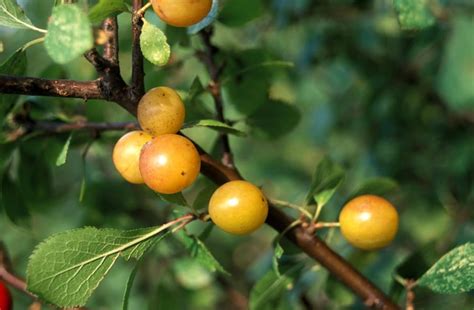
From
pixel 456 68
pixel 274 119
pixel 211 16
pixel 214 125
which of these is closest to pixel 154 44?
pixel 214 125

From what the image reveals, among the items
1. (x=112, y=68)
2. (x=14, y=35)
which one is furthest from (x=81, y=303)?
(x=14, y=35)

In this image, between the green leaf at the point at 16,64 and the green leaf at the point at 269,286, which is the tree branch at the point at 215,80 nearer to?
the green leaf at the point at 269,286

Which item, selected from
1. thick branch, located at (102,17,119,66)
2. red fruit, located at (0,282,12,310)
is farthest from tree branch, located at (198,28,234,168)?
red fruit, located at (0,282,12,310)

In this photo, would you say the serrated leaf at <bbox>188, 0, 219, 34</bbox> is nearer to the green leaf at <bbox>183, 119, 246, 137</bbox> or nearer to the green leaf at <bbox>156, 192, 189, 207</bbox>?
the green leaf at <bbox>183, 119, 246, 137</bbox>

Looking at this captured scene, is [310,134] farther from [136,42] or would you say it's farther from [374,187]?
[136,42]

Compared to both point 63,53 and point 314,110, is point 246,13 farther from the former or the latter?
point 314,110

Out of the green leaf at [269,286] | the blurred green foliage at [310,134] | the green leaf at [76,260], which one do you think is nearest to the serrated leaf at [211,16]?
the blurred green foliage at [310,134]

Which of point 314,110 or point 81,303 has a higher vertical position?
point 81,303
